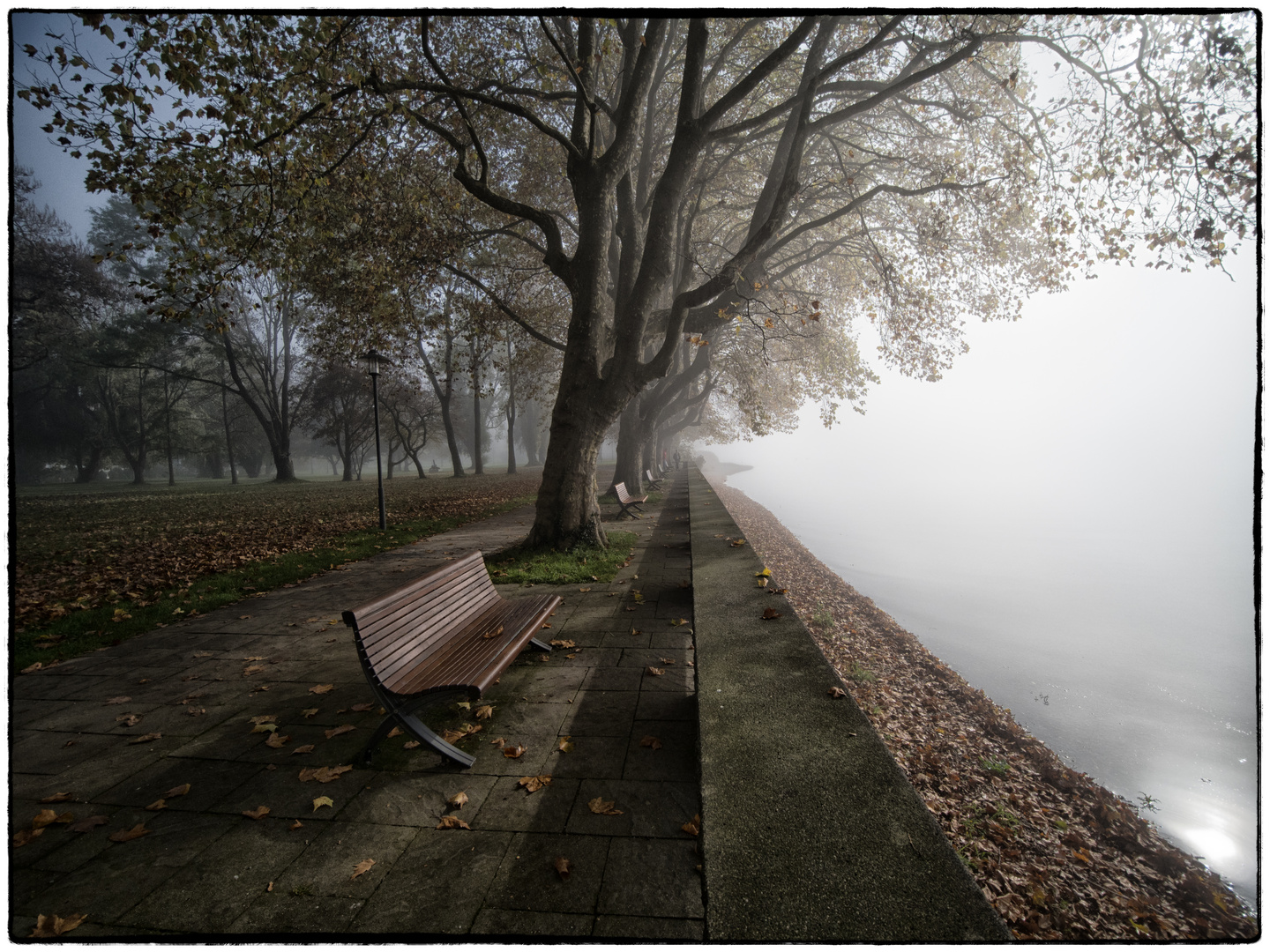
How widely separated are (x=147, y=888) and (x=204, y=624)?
162 inches

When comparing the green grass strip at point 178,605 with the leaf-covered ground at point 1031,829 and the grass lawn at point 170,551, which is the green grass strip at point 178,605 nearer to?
the grass lawn at point 170,551

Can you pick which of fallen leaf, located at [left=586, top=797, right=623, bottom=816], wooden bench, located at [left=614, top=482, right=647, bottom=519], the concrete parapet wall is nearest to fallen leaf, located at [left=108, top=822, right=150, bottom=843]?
fallen leaf, located at [left=586, top=797, right=623, bottom=816]

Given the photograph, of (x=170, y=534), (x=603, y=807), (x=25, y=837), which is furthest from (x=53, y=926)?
(x=170, y=534)

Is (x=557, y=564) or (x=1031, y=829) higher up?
(x=557, y=564)

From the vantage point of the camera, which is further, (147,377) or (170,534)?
(147,377)

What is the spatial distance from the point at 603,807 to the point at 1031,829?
3682mm

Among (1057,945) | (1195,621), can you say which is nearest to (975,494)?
(1195,621)

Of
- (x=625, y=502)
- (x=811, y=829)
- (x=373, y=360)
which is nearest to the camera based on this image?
(x=811, y=829)

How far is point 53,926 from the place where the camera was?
1.80 meters

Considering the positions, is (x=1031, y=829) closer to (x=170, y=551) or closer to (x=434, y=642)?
(x=434, y=642)

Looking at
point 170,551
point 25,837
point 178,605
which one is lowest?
point 25,837

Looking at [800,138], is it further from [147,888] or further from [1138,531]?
[1138,531]

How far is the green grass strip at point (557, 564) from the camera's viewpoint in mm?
6383

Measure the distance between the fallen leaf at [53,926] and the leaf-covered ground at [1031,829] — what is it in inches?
139
